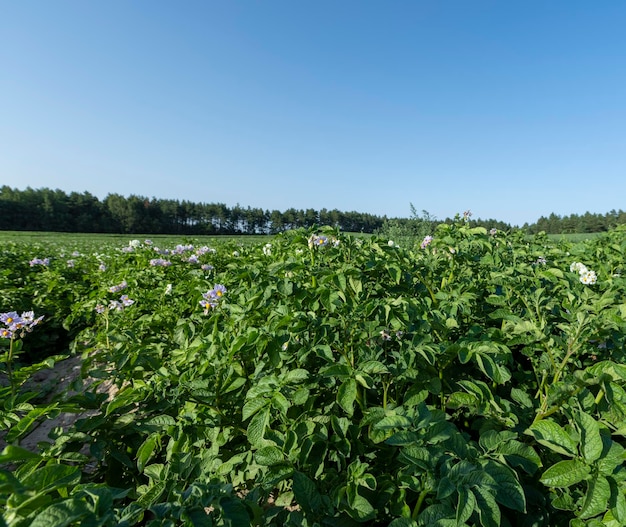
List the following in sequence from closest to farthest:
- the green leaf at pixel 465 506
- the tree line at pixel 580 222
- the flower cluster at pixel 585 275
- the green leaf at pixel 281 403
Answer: the green leaf at pixel 465 506
the green leaf at pixel 281 403
the flower cluster at pixel 585 275
the tree line at pixel 580 222

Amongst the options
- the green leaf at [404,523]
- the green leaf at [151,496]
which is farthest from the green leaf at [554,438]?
the green leaf at [151,496]

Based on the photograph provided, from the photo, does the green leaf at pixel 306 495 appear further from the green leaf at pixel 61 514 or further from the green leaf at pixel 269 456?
the green leaf at pixel 61 514

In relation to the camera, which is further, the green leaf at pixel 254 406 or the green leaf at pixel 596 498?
the green leaf at pixel 254 406

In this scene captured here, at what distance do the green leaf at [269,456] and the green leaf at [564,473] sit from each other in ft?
2.45

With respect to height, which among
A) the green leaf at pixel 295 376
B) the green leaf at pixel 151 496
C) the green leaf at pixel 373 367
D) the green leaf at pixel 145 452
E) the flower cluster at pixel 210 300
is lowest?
the green leaf at pixel 145 452

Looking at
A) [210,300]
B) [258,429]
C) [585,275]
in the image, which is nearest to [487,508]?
[258,429]

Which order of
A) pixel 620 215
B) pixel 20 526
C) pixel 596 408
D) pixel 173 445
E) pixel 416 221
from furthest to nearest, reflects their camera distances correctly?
pixel 620 215 < pixel 416 221 < pixel 173 445 < pixel 596 408 < pixel 20 526

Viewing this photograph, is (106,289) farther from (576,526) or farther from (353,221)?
(353,221)

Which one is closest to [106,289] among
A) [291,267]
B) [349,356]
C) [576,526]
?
[291,267]

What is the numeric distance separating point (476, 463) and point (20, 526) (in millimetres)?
1046

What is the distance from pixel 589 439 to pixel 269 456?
3.05 ft

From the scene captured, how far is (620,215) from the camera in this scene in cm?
3238

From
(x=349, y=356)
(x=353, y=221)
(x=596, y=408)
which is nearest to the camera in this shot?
(x=596, y=408)

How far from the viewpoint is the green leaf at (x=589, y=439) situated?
90cm
